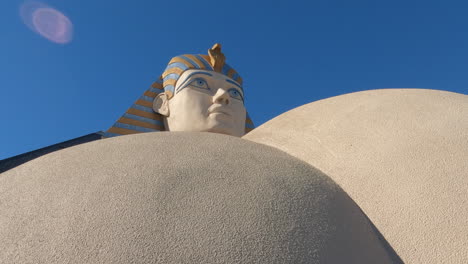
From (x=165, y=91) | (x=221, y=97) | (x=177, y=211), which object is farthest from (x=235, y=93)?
(x=177, y=211)

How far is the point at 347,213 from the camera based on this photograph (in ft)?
5.24

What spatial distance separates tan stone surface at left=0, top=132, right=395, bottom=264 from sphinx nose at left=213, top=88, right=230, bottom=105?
2821 mm

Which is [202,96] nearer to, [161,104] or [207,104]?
Answer: [207,104]

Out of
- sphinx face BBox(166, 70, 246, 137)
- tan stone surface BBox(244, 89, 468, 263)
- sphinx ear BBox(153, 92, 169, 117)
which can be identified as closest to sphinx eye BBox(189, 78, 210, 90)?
sphinx face BBox(166, 70, 246, 137)

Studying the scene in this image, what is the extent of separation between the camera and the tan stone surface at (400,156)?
1.52 m

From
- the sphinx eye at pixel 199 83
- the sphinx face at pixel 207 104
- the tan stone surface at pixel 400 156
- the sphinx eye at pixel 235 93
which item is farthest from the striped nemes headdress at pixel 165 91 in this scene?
the tan stone surface at pixel 400 156

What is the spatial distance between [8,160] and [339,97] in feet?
13.7

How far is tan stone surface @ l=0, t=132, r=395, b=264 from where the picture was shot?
127 centimetres

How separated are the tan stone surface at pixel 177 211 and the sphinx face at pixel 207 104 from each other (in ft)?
9.10

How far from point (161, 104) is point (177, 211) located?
4095 millimetres

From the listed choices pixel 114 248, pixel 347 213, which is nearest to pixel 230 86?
pixel 347 213

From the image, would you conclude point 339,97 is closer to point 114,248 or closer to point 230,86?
point 114,248

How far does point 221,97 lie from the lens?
4.64 metres

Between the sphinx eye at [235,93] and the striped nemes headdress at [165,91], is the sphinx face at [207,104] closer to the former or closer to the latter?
the sphinx eye at [235,93]
